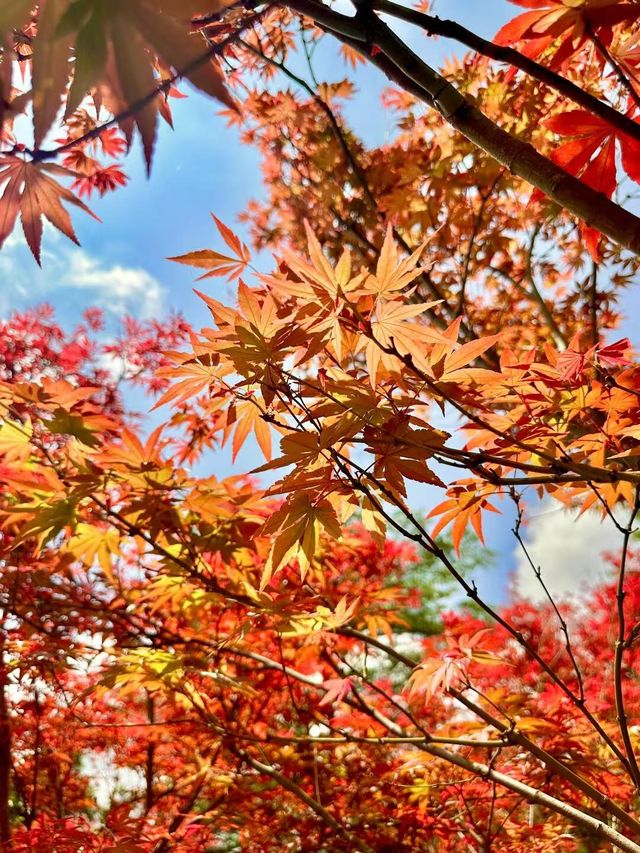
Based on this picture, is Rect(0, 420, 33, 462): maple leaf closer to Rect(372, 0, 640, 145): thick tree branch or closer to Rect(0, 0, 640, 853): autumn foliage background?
Rect(0, 0, 640, 853): autumn foliage background

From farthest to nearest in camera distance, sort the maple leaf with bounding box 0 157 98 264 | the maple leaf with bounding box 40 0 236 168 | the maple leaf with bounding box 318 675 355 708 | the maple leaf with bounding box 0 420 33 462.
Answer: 1. the maple leaf with bounding box 0 420 33 462
2. the maple leaf with bounding box 318 675 355 708
3. the maple leaf with bounding box 0 157 98 264
4. the maple leaf with bounding box 40 0 236 168

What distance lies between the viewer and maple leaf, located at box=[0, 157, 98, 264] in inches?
33.4

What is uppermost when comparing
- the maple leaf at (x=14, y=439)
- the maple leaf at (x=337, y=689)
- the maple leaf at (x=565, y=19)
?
the maple leaf at (x=565, y=19)

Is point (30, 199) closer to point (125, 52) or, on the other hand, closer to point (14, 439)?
point (125, 52)

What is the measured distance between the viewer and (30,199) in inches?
34.0

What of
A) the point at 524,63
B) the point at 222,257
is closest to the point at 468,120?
the point at 524,63

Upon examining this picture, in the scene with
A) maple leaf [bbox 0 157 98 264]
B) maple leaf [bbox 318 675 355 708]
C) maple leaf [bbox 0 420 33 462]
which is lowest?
maple leaf [bbox 318 675 355 708]

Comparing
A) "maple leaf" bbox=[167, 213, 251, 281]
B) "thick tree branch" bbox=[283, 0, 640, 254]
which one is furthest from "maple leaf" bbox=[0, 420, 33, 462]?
"thick tree branch" bbox=[283, 0, 640, 254]

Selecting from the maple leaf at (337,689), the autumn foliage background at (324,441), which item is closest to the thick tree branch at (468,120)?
the autumn foliage background at (324,441)

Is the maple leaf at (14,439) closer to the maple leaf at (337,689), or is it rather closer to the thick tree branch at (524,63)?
the maple leaf at (337,689)

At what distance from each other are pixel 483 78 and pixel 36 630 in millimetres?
3543

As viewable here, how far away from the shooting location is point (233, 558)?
195 centimetres

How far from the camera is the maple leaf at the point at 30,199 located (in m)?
0.85

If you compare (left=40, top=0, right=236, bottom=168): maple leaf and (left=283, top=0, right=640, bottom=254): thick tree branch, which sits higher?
(left=283, top=0, right=640, bottom=254): thick tree branch
